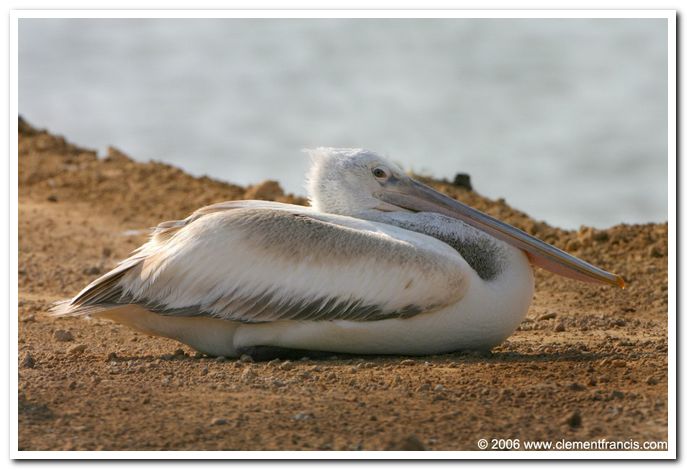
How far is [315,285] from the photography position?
646 cm

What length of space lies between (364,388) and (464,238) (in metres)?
1.69

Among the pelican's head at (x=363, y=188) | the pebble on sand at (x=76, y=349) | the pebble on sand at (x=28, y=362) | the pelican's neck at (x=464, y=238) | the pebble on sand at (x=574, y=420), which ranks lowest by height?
the pebble on sand at (x=574, y=420)

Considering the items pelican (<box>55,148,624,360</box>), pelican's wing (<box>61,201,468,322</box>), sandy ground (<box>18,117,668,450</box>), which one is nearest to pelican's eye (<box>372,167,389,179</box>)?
pelican (<box>55,148,624,360</box>)

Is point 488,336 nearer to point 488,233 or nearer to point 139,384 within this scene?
point 488,233

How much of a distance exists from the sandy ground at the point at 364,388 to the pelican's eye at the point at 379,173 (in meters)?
1.42

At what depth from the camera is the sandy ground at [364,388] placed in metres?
5.05

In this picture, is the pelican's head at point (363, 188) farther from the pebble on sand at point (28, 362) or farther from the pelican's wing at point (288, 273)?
the pebble on sand at point (28, 362)

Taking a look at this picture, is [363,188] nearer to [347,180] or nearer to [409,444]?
[347,180]

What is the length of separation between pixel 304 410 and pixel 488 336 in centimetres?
173

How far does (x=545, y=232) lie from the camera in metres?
10.4

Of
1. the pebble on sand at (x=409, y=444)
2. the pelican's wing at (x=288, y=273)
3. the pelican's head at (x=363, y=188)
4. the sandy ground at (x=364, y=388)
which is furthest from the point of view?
the pelican's head at (x=363, y=188)

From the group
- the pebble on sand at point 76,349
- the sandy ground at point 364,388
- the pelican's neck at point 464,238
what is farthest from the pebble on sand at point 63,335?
the pelican's neck at point 464,238

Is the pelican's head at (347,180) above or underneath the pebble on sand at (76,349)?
above

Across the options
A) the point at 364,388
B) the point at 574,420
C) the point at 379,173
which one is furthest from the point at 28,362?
the point at 574,420
